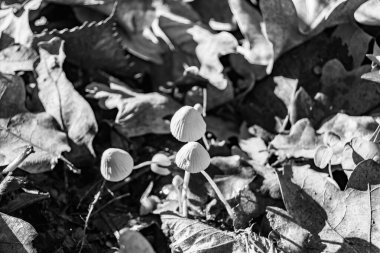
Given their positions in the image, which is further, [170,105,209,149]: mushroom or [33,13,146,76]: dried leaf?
[33,13,146,76]: dried leaf

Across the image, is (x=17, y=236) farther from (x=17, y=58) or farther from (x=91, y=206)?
(x=17, y=58)

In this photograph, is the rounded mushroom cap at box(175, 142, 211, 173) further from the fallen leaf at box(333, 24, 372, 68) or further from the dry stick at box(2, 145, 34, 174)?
the fallen leaf at box(333, 24, 372, 68)

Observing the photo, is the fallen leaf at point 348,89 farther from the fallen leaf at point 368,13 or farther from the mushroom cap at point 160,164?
the mushroom cap at point 160,164

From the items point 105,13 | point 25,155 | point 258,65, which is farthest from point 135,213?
point 105,13

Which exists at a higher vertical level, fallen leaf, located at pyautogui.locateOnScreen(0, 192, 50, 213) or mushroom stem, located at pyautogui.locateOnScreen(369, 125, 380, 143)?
mushroom stem, located at pyautogui.locateOnScreen(369, 125, 380, 143)

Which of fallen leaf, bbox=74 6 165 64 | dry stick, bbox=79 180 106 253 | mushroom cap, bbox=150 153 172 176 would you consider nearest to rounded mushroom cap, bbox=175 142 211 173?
mushroom cap, bbox=150 153 172 176

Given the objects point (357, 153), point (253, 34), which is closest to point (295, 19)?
point (253, 34)
